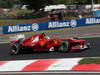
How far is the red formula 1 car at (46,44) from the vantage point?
15.4 m

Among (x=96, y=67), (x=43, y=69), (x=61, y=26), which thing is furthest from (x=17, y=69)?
(x=61, y=26)

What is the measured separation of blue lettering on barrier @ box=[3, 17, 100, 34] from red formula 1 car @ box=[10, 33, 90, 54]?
1722 cm

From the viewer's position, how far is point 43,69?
11.0 m

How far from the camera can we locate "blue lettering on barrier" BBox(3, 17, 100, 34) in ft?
110

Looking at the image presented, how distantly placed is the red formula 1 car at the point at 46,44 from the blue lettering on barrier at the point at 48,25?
17.2 meters

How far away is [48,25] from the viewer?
35438 millimetres

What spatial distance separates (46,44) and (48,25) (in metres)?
19.8

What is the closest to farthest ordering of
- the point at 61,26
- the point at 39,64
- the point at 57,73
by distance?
1. the point at 57,73
2. the point at 39,64
3. the point at 61,26

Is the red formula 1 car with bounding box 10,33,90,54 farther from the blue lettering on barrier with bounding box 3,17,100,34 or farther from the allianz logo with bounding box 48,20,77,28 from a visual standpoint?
the allianz logo with bounding box 48,20,77,28

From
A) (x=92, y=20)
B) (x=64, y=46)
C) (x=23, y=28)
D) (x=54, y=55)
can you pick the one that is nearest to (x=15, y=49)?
(x=54, y=55)

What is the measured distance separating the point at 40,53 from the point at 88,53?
2.55 m

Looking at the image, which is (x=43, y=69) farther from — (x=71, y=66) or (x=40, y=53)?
(x=40, y=53)

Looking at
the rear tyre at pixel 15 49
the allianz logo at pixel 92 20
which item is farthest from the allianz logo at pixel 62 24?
the rear tyre at pixel 15 49

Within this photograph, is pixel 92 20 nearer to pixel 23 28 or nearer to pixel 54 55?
pixel 23 28
